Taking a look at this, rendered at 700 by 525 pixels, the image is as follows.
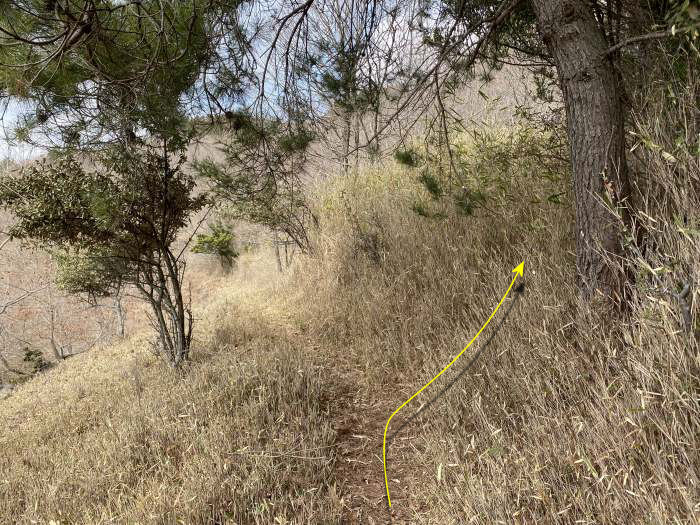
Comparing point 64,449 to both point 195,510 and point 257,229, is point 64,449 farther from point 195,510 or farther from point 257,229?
point 257,229

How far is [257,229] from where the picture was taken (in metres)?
14.9

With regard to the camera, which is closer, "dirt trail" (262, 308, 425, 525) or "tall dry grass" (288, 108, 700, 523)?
"tall dry grass" (288, 108, 700, 523)

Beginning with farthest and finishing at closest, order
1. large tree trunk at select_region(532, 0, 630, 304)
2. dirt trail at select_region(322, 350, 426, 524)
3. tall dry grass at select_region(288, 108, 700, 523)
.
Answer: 1. dirt trail at select_region(322, 350, 426, 524)
2. large tree trunk at select_region(532, 0, 630, 304)
3. tall dry grass at select_region(288, 108, 700, 523)

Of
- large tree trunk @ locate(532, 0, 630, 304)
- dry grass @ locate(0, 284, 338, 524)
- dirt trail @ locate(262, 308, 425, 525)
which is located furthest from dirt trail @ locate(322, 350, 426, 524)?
large tree trunk @ locate(532, 0, 630, 304)

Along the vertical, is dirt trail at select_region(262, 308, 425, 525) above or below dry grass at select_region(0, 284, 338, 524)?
below

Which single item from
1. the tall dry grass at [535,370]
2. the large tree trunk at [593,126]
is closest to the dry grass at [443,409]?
the tall dry grass at [535,370]

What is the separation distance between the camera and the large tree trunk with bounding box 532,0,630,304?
6.51 ft

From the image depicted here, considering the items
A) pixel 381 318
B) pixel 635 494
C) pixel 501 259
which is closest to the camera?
pixel 635 494

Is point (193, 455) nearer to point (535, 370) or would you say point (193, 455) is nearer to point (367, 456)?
point (367, 456)

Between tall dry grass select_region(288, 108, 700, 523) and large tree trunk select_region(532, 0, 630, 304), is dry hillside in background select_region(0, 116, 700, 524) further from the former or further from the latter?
large tree trunk select_region(532, 0, 630, 304)

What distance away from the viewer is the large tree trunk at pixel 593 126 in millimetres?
1983

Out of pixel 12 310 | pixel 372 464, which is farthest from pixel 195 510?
pixel 12 310

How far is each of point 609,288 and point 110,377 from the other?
604 cm

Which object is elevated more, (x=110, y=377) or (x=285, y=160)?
(x=285, y=160)
